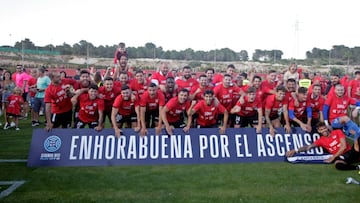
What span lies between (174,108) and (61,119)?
2758mm

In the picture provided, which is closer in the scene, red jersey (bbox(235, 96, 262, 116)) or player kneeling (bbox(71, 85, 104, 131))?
player kneeling (bbox(71, 85, 104, 131))

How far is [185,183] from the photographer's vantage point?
248 inches

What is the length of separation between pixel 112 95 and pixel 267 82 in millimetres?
4207

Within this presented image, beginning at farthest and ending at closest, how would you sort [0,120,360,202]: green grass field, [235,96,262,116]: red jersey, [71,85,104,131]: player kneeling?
[235,96,262,116]: red jersey → [71,85,104,131]: player kneeling → [0,120,360,202]: green grass field

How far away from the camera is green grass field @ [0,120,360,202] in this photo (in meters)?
5.59

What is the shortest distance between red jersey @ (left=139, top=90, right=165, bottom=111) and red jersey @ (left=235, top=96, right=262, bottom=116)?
1.89m

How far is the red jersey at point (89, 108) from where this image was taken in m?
8.20

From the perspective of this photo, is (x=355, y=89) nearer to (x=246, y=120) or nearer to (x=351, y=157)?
(x=246, y=120)

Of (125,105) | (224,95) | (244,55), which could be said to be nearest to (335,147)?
(224,95)

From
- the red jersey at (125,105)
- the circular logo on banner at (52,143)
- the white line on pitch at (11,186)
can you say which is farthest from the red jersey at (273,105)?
the white line on pitch at (11,186)

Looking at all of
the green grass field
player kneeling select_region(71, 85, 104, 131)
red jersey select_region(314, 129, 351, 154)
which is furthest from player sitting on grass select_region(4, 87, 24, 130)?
red jersey select_region(314, 129, 351, 154)

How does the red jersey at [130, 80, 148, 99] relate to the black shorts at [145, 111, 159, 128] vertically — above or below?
above

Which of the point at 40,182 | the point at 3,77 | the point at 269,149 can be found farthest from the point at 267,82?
the point at 3,77

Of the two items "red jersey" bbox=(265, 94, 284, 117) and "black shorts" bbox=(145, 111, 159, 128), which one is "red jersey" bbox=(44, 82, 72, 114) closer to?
"black shorts" bbox=(145, 111, 159, 128)
